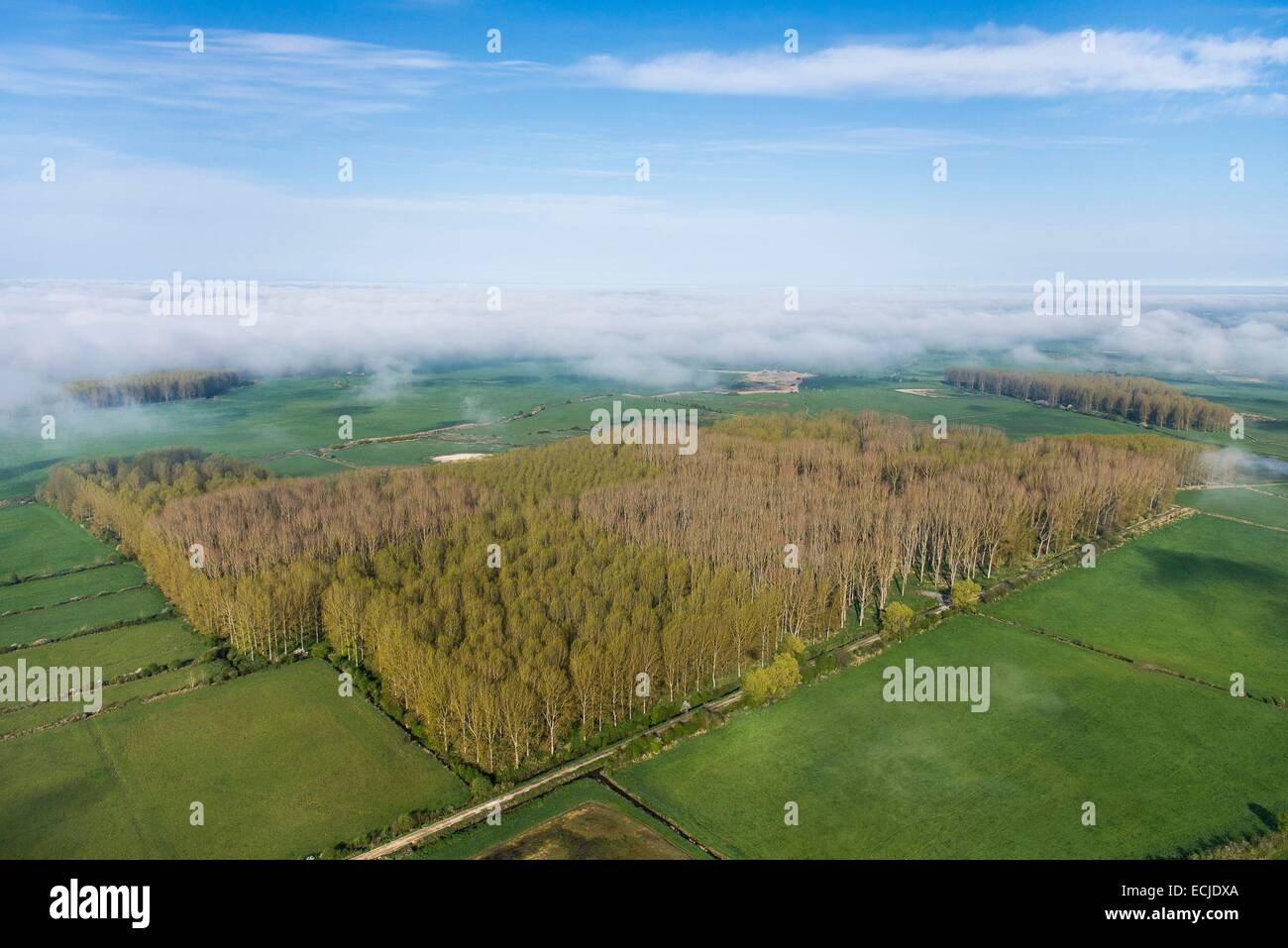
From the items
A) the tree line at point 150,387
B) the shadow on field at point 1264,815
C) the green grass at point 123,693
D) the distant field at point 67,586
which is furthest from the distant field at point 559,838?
the tree line at point 150,387

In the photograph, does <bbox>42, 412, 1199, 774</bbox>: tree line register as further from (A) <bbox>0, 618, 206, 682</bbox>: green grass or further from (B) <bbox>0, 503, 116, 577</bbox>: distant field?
(B) <bbox>0, 503, 116, 577</bbox>: distant field

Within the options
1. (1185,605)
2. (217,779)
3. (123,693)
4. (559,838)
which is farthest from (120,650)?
(1185,605)

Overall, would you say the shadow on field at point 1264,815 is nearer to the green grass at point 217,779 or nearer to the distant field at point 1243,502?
the green grass at point 217,779

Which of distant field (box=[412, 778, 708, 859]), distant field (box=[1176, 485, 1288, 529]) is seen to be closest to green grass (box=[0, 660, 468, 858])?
distant field (box=[412, 778, 708, 859])

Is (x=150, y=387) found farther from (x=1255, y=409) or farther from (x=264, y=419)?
(x=1255, y=409)
